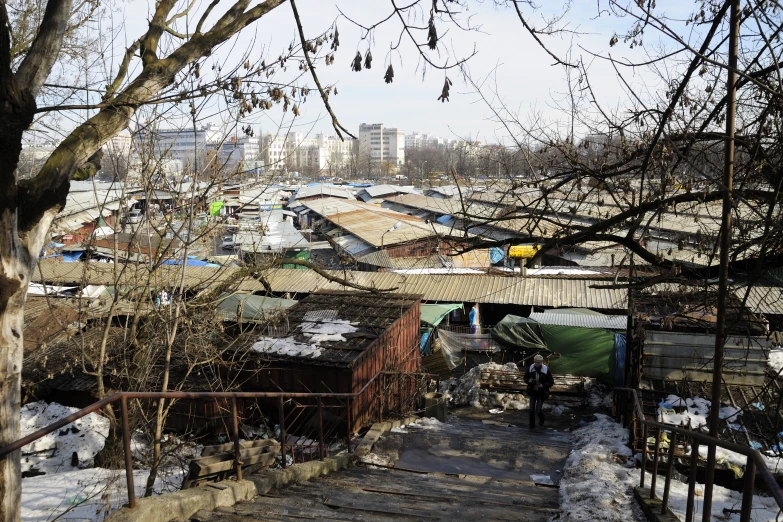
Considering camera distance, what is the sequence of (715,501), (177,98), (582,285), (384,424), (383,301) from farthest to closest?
(582,285) < (383,301) < (384,424) < (715,501) < (177,98)

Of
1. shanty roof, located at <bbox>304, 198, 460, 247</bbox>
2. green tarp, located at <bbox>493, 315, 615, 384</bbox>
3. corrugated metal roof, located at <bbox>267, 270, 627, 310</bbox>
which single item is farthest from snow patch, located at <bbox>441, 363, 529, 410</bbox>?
shanty roof, located at <bbox>304, 198, 460, 247</bbox>

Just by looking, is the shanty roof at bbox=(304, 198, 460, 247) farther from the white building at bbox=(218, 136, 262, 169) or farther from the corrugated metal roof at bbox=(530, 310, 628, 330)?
the white building at bbox=(218, 136, 262, 169)

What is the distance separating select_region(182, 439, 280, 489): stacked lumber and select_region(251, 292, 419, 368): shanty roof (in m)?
4.00

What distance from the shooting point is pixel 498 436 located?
965cm

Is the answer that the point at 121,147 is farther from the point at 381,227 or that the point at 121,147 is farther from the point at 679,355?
the point at 381,227

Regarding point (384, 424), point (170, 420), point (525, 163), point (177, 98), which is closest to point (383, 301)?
point (384, 424)

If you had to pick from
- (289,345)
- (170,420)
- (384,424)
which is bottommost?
(170,420)

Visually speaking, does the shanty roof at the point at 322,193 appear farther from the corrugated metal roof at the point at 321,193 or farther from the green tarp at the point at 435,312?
the green tarp at the point at 435,312

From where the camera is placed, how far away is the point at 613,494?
18.6ft

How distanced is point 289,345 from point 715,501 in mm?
7245

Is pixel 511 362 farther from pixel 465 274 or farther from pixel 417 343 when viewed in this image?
pixel 465 274

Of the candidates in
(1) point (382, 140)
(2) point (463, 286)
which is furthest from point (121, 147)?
(1) point (382, 140)

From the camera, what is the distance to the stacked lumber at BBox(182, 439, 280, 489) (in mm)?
4758

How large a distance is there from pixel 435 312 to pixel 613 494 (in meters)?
11.9
